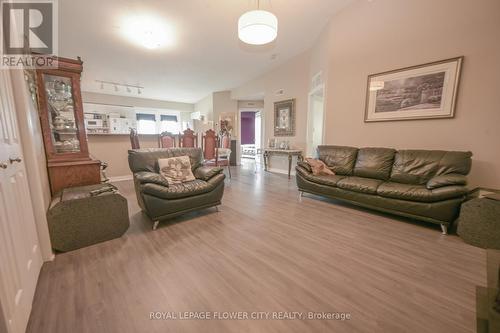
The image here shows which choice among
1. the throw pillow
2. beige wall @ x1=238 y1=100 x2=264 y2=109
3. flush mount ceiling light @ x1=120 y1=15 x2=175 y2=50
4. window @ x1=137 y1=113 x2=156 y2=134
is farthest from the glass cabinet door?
window @ x1=137 y1=113 x2=156 y2=134

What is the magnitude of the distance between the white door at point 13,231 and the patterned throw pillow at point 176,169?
133cm

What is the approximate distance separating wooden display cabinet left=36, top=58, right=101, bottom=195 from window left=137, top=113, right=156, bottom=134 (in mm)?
5578

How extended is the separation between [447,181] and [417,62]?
6.04ft

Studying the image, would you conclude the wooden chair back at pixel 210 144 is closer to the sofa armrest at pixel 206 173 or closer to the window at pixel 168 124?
the sofa armrest at pixel 206 173

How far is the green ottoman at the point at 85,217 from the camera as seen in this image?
177 centimetres

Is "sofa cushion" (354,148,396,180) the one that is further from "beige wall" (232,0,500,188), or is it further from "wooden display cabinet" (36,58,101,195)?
"wooden display cabinet" (36,58,101,195)

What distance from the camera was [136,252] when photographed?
6.10ft

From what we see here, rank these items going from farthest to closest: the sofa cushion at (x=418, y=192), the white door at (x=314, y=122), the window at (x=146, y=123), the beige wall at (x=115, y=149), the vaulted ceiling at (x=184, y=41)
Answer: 1. the window at (x=146, y=123)
2. the white door at (x=314, y=122)
3. the beige wall at (x=115, y=149)
4. the vaulted ceiling at (x=184, y=41)
5. the sofa cushion at (x=418, y=192)

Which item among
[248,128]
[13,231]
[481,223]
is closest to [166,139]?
[13,231]

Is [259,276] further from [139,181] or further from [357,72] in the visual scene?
[357,72]

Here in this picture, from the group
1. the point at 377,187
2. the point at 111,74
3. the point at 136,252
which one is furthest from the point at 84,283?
the point at 111,74

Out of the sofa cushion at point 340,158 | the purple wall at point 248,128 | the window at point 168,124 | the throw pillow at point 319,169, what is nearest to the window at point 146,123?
the window at point 168,124

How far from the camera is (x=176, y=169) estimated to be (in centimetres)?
281

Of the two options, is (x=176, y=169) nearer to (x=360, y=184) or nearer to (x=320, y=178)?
(x=320, y=178)
